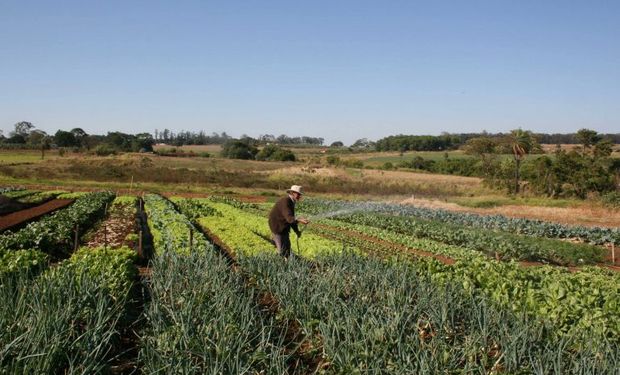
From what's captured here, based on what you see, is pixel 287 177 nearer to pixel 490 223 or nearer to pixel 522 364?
pixel 490 223

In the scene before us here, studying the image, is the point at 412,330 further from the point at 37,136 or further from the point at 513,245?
the point at 37,136

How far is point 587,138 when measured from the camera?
54.8 meters

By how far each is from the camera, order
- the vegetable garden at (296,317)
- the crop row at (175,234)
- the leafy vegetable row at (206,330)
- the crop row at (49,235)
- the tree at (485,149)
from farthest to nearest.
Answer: the tree at (485,149) < the crop row at (49,235) < the crop row at (175,234) < the vegetable garden at (296,317) < the leafy vegetable row at (206,330)

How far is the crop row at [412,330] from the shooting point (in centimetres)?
455

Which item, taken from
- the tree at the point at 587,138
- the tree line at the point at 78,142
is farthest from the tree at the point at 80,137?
the tree at the point at 587,138

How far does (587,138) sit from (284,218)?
172 ft

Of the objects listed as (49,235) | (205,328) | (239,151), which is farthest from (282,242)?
(239,151)

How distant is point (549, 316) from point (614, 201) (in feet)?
111

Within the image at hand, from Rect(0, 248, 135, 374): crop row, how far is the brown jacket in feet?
13.0

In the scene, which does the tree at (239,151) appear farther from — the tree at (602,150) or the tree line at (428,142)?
the tree at (602,150)

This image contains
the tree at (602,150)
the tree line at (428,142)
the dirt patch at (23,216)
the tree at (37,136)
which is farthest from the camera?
the tree line at (428,142)

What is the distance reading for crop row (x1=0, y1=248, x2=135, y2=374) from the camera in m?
4.08

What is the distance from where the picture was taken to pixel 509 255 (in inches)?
680

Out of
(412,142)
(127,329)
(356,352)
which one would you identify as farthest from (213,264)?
(412,142)
